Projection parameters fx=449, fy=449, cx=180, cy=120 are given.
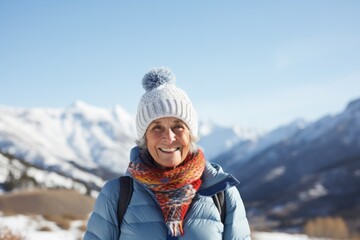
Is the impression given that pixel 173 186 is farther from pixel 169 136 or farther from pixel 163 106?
pixel 163 106

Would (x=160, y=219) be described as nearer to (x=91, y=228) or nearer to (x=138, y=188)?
(x=138, y=188)

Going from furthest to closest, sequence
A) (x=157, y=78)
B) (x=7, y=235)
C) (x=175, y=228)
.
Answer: (x=7, y=235), (x=157, y=78), (x=175, y=228)

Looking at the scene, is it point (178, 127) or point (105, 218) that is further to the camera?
point (178, 127)

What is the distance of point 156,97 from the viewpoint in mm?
3719

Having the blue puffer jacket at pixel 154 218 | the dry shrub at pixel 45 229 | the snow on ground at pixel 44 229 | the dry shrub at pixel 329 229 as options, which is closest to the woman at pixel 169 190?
the blue puffer jacket at pixel 154 218

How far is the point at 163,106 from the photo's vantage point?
3631 mm

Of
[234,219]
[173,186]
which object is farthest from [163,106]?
[234,219]

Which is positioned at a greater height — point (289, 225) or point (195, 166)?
point (289, 225)

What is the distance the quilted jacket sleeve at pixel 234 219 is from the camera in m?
3.50

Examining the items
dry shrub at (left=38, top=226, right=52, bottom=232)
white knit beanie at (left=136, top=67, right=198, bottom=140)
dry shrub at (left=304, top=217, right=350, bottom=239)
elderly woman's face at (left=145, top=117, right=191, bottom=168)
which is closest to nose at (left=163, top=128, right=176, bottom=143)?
elderly woman's face at (left=145, top=117, right=191, bottom=168)

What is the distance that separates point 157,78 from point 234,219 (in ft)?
4.56

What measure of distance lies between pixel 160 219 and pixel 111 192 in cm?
43

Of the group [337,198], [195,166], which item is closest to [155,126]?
[195,166]

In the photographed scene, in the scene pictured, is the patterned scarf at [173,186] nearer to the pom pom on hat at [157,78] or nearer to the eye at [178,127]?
the eye at [178,127]
